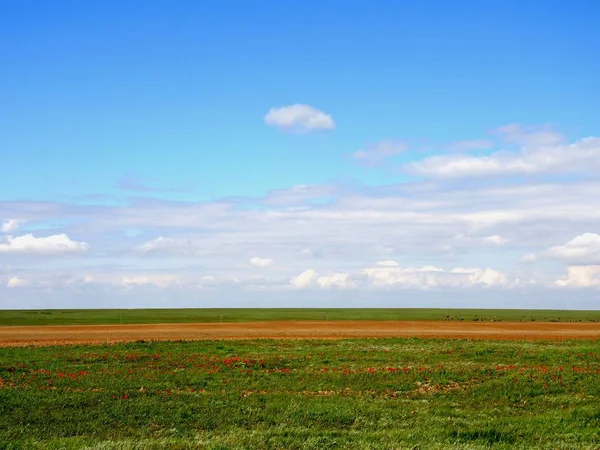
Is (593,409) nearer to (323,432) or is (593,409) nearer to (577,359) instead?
(323,432)

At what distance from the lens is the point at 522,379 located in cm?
2712

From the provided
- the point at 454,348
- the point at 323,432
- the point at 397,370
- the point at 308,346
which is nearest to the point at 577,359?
the point at 454,348

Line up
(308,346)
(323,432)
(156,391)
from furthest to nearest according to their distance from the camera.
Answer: (308,346) → (156,391) → (323,432)

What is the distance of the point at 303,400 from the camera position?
2245 cm

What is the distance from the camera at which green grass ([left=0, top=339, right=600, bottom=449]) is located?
16.8 meters

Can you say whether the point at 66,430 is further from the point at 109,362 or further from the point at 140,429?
the point at 109,362

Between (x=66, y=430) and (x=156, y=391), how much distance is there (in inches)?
254

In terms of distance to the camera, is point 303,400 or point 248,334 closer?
point 303,400

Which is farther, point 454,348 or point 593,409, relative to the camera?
point 454,348

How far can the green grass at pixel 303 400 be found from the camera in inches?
660

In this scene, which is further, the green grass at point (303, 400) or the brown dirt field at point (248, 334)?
the brown dirt field at point (248, 334)

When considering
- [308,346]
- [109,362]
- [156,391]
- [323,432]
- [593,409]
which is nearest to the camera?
[323,432]

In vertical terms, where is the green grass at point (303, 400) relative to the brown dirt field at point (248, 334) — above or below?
above

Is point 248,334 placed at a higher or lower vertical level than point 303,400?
lower
